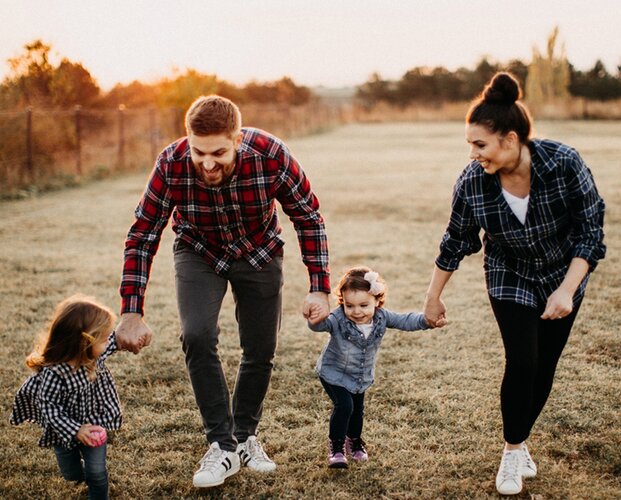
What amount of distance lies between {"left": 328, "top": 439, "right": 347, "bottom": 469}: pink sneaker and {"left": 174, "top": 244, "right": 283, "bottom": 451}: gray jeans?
42cm

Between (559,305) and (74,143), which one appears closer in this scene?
(559,305)

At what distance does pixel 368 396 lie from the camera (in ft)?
15.6

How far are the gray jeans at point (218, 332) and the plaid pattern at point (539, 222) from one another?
994 millimetres

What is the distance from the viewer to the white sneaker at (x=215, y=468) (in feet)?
11.4

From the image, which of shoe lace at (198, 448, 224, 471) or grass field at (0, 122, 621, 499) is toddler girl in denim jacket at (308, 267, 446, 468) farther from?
shoe lace at (198, 448, 224, 471)

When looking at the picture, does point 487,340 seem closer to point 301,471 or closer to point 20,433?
point 301,471

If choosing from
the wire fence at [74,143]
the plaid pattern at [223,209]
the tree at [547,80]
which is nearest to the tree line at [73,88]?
the wire fence at [74,143]

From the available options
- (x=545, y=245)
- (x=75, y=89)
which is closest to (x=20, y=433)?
(x=545, y=245)

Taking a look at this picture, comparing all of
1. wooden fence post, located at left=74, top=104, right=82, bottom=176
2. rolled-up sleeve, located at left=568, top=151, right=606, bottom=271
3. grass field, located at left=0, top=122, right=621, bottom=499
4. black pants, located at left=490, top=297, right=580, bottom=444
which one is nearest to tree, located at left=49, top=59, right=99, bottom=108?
wooden fence post, located at left=74, top=104, right=82, bottom=176

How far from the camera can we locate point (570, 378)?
4957 millimetres

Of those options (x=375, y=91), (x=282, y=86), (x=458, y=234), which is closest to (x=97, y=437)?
(x=458, y=234)

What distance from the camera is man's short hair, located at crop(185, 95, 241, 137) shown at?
3.11 meters

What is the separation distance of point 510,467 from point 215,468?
138cm

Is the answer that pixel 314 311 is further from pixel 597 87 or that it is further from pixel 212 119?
pixel 597 87
